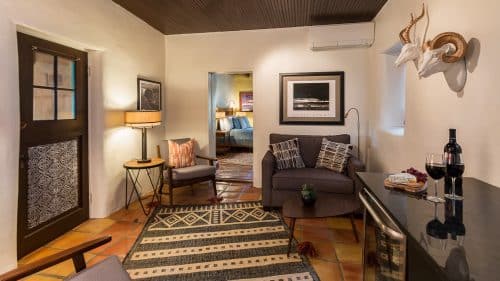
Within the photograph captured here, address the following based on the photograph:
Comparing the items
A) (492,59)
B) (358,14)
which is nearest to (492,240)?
(492,59)

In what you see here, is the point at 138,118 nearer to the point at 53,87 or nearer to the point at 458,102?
A: the point at 53,87

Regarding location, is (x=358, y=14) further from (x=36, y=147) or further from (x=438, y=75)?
(x=36, y=147)

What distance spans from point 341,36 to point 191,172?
2.93 metres

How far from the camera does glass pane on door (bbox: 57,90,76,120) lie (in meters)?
2.83

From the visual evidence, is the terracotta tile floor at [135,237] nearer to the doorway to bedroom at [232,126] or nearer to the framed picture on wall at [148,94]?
the framed picture on wall at [148,94]

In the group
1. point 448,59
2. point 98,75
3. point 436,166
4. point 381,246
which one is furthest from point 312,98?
point 381,246

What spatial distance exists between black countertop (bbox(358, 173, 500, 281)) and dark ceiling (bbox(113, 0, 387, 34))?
2.79 meters

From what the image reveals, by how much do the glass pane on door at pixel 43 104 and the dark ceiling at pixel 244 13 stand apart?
1.49m

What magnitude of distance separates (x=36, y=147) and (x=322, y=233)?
9.52 ft

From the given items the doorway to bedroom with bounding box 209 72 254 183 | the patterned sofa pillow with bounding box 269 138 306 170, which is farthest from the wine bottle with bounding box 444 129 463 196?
the doorway to bedroom with bounding box 209 72 254 183

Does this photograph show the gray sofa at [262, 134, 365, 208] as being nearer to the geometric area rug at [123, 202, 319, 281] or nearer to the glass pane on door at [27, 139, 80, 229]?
the geometric area rug at [123, 202, 319, 281]

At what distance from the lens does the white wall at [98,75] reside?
6.88ft

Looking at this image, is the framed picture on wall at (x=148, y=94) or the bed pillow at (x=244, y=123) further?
the bed pillow at (x=244, y=123)

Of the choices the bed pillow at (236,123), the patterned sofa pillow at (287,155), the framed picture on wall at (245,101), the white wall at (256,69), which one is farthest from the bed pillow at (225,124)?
the patterned sofa pillow at (287,155)
